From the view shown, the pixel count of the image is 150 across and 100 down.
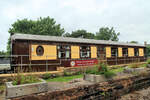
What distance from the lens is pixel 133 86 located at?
530 cm

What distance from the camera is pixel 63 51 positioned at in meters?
8.91

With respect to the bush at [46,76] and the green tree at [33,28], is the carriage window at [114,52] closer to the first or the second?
the bush at [46,76]

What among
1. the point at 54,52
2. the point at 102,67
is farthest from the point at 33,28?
the point at 102,67

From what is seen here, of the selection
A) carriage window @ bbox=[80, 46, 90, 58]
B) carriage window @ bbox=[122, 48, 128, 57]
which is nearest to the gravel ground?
carriage window @ bbox=[80, 46, 90, 58]

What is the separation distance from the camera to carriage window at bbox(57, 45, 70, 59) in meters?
8.83

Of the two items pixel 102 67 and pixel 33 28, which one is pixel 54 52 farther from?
pixel 33 28

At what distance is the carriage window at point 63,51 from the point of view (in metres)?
8.83

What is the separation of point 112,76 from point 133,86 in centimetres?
162

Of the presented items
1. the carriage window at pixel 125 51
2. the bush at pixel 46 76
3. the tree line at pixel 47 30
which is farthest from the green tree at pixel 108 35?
the bush at pixel 46 76

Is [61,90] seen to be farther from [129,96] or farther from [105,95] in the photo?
[129,96]

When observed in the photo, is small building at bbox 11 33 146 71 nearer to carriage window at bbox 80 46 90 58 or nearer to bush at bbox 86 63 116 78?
carriage window at bbox 80 46 90 58

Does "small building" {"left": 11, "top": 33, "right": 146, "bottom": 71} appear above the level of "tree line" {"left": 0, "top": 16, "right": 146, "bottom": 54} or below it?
below

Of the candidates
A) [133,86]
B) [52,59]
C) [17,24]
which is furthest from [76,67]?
[17,24]

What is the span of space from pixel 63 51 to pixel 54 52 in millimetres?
735
